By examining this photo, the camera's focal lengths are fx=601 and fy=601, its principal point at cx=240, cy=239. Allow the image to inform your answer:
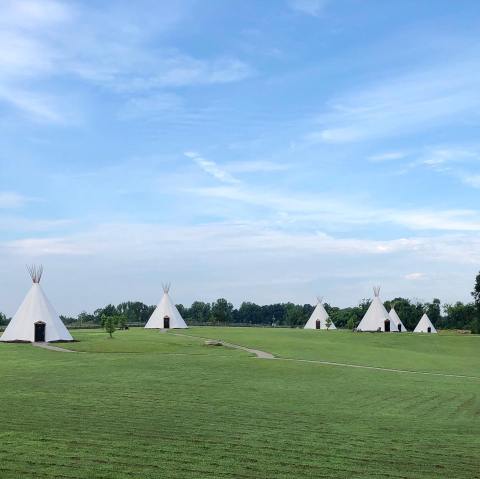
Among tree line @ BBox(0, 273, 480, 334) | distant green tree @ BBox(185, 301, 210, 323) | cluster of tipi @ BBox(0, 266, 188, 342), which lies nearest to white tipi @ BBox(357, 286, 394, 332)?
tree line @ BBox(0, 273, 480, 334)

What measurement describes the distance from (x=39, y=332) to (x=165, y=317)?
76.3 feet

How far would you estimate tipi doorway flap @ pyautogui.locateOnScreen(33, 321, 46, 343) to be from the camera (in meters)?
43.8

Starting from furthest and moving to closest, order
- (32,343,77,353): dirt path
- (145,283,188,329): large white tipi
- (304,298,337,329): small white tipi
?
(304,298,337,329): small white tipi
(145,283,188,329): large white tipi
(32,343,77,353): dirt path

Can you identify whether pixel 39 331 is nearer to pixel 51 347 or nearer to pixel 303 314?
pixel 51 347

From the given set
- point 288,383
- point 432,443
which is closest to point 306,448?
point 432,443

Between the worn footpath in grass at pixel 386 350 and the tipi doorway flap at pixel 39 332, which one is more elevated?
the tipi doorway flap at pixel 39 332

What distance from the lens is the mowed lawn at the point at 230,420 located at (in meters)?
10.6

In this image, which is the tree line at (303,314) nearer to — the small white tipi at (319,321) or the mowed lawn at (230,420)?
the small white tipi at (319,321)

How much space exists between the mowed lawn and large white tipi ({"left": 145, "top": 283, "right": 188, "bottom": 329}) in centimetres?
3570

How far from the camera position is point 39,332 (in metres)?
44.0

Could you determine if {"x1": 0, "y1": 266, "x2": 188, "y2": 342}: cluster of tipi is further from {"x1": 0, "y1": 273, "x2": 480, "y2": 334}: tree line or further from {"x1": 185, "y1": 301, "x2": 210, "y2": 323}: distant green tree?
{"x1": 185, "y1": 301, "x2": 210, "y2": 323}: distant green tree

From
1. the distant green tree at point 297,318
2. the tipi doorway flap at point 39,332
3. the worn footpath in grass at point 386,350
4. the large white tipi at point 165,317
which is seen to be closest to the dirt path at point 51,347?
the tipi doorway flap at point 39,332

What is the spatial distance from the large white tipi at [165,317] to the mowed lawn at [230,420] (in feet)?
117

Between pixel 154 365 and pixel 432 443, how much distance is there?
57.0 feet
